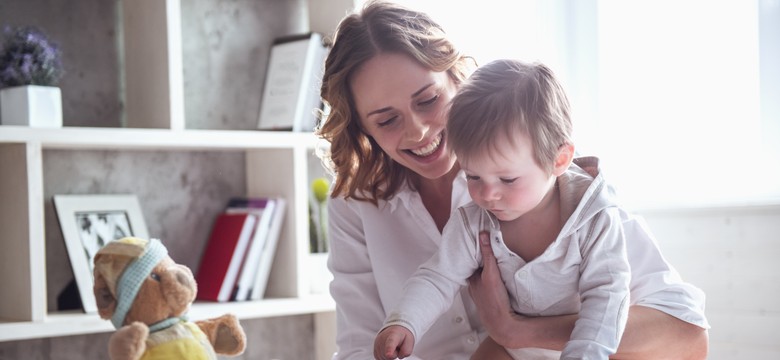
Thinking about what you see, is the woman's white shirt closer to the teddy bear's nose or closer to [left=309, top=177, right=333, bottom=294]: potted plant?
the teddy bear's nose

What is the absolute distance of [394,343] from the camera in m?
1.37

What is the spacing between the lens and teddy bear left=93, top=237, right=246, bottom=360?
1565 mm

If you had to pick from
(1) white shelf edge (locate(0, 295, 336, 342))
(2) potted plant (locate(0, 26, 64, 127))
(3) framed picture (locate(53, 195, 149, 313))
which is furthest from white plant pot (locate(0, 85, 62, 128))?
(1) white shelf edge (locate(0, 295, 336, 342))

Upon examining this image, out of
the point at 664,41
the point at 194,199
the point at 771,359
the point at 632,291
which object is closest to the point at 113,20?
the point at 194,199

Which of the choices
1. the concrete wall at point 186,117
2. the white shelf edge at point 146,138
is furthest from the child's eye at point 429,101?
the concrete wall at point 186,117

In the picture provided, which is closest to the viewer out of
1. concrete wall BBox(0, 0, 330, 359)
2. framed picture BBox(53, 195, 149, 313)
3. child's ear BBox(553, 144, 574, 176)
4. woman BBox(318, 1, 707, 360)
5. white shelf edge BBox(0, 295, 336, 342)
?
child's ear BBox(553, 144, 574, 176)

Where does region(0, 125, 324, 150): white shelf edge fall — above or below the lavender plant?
below

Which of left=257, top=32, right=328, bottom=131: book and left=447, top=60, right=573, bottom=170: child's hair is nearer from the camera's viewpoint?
left=447, top=60, right=573, bottom=170: child's hair

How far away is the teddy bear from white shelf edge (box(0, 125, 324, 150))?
29.6 inches

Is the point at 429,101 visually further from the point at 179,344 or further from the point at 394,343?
the point at 179,344

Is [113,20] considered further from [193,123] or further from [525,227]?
[525,227]

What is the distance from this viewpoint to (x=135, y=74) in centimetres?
260

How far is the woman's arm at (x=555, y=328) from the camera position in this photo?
149 cm

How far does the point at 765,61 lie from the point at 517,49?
2.78 feet
